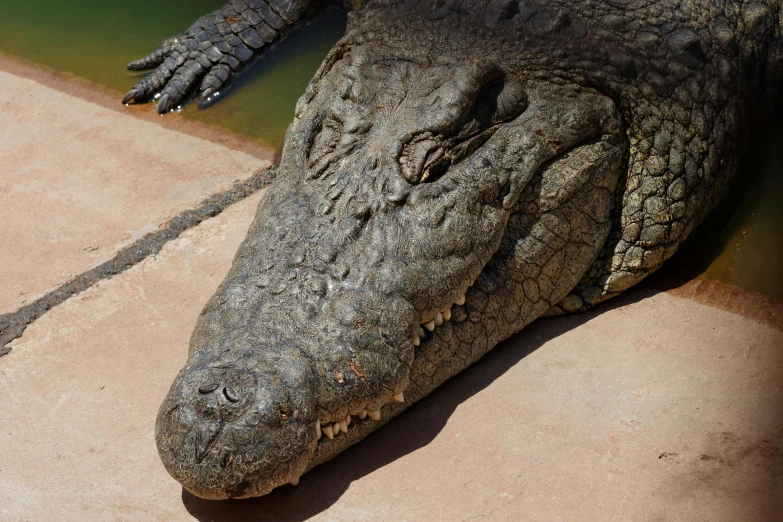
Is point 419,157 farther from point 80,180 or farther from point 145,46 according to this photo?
point 145,46

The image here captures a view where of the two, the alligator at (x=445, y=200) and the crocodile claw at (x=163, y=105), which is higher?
the alligator at (x=445, y=200)

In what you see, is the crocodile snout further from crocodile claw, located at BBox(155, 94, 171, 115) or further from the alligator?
crocodile claw, located at BBox(155, 94, 171, 115)

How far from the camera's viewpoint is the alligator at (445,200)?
8.10 feet

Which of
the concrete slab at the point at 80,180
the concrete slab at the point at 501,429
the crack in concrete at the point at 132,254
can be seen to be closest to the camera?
the concrete slab at the point at 501,429

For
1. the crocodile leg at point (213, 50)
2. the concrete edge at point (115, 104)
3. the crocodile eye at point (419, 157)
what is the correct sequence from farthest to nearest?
the crocodile leg at point (213, 50)
the concrete edge at point (115, 104)
the crocodile eye at point (419, 157)

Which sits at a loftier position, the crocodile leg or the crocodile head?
the crocodile head

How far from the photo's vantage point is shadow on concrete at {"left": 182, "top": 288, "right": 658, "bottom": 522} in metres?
2.67

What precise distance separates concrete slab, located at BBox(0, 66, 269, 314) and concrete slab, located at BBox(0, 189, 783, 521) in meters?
0.43

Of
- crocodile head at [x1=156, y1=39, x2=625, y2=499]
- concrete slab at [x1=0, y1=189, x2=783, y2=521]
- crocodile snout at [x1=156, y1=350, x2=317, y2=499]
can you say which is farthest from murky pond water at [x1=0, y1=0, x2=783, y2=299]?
crocodile snout at [x1=156, y1=350, x2=317, y2=499]

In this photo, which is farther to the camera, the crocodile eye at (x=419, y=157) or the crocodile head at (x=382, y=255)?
the crocodile eye at (x=419, y=157)

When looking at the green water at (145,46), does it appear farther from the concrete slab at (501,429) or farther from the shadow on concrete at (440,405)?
the shadow on concrete at (440,405)

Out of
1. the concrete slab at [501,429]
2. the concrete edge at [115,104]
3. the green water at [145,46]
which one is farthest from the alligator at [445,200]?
the green water at [145,46]

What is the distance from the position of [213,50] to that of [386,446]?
3557 millimetres

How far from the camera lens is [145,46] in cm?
594
